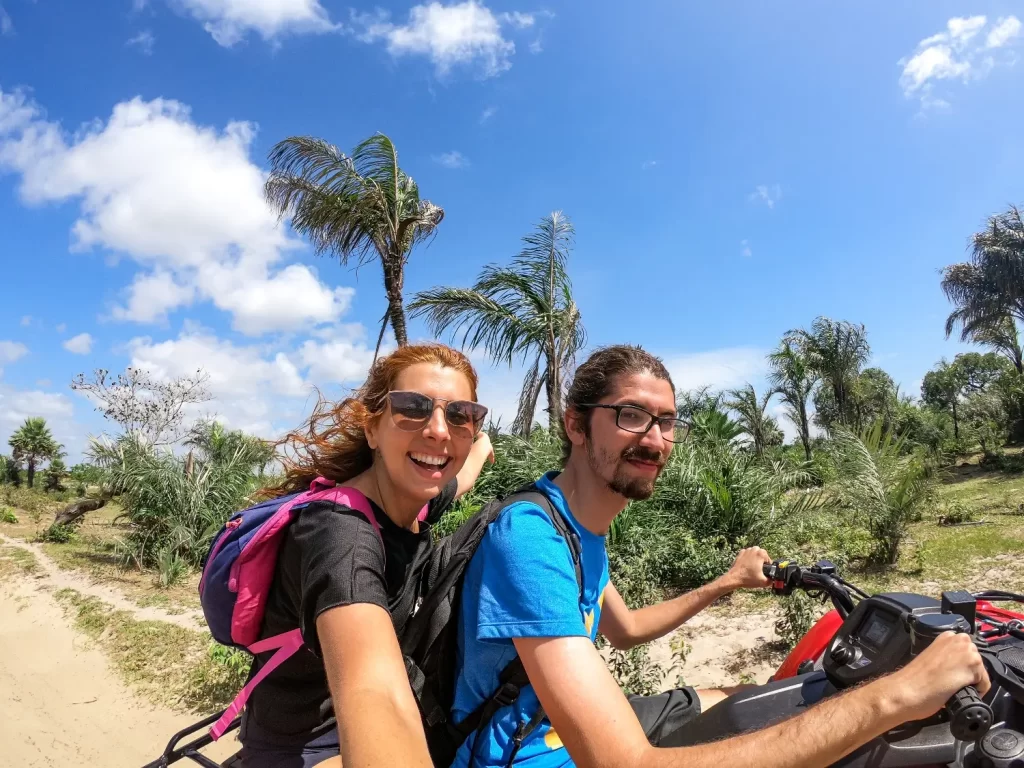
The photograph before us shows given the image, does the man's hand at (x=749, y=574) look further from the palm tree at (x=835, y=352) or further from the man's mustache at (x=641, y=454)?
the palm tree at (x=835, y=352)

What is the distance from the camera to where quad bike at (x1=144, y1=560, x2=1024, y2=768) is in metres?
1.12

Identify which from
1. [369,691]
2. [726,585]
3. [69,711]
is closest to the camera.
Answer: [369,691]

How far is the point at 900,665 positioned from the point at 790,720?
0.31 metres

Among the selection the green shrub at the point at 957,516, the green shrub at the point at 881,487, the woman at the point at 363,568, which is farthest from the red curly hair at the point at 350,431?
the green shrub at the point at 957,516

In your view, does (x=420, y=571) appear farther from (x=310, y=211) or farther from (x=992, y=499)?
(x=992, y=499)

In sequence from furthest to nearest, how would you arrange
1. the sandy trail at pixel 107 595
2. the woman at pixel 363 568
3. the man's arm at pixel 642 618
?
the sandy trail at pixel 107 595
the man's arm at pixel 642 618
the woman at pixel 363 568

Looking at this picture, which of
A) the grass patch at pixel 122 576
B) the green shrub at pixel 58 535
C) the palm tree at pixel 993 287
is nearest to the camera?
the grass patch at pixel 122 576

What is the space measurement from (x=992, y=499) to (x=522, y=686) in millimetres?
11862

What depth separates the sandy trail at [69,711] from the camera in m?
4.41

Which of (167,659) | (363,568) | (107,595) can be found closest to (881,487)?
(363,568)

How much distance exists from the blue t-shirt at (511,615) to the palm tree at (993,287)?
80.1 feet

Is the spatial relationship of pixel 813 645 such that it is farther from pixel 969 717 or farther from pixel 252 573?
pixel 252 573

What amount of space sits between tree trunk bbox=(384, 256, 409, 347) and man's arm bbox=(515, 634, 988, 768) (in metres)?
7.93

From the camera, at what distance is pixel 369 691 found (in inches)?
45.8
